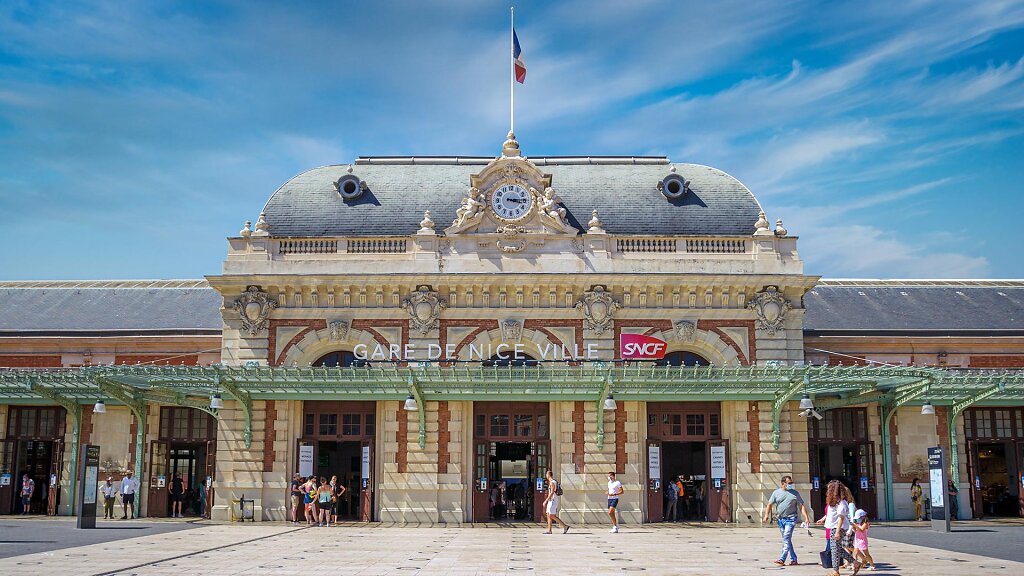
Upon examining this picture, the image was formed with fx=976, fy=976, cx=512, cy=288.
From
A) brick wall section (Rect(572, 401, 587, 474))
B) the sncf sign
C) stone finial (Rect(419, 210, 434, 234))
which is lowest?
brick wall section (Rect(572, 401, 587, 474))

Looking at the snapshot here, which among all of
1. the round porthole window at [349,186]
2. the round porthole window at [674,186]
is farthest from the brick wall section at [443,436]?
the round porthole window at [674,186]

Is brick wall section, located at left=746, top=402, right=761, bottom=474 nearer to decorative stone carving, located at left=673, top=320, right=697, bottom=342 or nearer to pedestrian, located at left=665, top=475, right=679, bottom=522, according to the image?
pedestrian, located at left=665, top=475, right=679, bottom=522

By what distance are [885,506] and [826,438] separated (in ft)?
8.73

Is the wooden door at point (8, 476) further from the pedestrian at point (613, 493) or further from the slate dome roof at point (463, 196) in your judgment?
the pedestrian at point (613, 493)

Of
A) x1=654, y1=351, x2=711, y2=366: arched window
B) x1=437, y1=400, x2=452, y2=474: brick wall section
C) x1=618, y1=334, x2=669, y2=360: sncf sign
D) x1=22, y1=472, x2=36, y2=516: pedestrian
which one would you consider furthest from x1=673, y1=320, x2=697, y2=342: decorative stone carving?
x1=22, y1=472, x2=36, y2=516: pedestrian

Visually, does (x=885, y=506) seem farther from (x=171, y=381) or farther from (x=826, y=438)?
(x=171, y=381)

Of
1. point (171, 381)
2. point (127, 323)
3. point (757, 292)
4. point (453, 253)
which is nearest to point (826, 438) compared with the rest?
point (757, 292)

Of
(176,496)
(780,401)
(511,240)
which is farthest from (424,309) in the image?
(780,401)

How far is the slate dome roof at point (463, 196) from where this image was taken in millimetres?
30891

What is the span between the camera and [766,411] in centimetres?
2898

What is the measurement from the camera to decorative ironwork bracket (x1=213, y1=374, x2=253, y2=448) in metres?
27.0

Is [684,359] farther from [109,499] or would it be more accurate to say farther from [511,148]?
[109,499]

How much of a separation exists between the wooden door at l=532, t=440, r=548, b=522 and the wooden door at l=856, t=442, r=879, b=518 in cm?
992

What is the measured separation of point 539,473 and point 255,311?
980 cm
